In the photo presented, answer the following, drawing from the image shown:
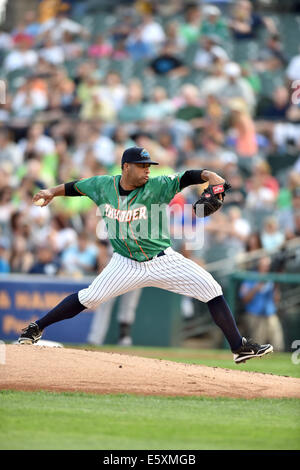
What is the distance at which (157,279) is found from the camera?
6742mm

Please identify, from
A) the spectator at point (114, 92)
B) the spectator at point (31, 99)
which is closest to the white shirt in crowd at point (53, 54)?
the spectator at point (31, 99)

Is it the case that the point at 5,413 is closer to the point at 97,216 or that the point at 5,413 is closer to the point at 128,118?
the point at 97,216

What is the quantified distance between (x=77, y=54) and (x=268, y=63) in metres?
4.07

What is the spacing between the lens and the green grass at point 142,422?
15.6 feet

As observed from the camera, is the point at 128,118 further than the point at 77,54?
No

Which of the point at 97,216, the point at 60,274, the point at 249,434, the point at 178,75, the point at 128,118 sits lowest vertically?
the point at 249,434

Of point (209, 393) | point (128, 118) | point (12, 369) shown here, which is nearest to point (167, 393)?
point (209, 393)

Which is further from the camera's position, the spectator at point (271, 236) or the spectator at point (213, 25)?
the spectator at point (213, 25)

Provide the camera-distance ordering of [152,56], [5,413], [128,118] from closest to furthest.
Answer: [5,413], [128,118], [152,56]

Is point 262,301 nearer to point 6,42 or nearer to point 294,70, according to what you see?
point 294,70

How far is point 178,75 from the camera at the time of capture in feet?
51.7

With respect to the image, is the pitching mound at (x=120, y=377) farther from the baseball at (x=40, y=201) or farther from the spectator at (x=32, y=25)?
the spectator at (x=32, y=25)

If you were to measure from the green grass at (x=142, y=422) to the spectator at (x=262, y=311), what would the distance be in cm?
477

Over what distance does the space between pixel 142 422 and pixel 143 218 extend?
1.96m
